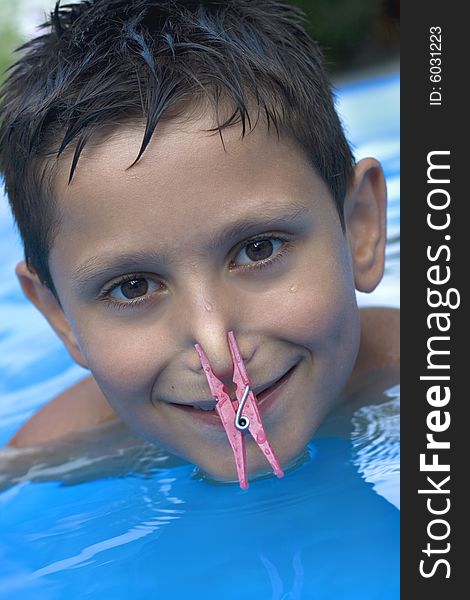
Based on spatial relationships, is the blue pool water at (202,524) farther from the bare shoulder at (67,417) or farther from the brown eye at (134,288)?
the brown eye at (134,288)

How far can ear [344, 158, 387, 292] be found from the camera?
2.21m

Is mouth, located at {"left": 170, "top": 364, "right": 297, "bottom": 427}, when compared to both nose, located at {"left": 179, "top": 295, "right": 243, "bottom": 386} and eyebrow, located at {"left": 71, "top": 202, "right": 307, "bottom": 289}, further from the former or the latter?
eyebrow, located at {"left": 71, "top": 202, "right": 307, "bottom": 289}

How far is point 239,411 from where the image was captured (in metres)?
1.82

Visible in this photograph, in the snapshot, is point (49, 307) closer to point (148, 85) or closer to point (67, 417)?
point (67, 417)

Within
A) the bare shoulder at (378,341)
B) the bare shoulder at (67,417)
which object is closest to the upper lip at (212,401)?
the bare shoulder at (378,341)

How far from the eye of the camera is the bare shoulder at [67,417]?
2.75m

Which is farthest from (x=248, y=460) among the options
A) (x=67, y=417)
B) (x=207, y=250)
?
(x=67, y=417)

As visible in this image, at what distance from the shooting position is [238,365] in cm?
180

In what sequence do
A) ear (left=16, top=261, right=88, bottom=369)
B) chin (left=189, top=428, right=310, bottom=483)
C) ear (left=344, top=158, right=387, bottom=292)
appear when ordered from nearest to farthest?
chin (left=189, top=428, right=310, bottom=483) < ear (left=344, top=158, right=387, bottom=292) < ear (left=16, top=261, right=88, bottom=369)

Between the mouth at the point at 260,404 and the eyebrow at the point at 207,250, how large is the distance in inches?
11.5

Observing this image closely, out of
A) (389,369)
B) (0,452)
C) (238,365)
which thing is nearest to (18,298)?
(0,452)

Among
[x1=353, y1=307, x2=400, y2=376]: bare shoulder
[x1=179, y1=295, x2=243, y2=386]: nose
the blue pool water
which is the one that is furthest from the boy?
[x1=353, y1=307, x2=400, y2=376]: bare shoulder

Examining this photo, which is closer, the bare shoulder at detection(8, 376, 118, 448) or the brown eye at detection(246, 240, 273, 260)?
the brown eye at detection(246, 240, 273, 260)

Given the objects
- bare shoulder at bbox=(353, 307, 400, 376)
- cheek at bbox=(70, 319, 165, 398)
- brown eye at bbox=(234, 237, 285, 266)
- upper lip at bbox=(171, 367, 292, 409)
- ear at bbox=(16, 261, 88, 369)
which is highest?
bare shoulder at bbox=(353, 307, 400, 376)
